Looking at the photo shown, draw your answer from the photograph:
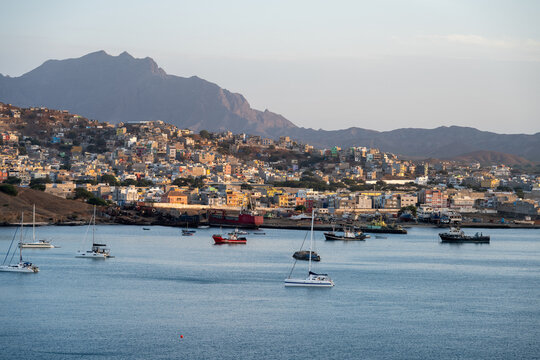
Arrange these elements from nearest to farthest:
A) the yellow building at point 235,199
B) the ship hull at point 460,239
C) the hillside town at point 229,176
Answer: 1. the ship hull at point 460,239
2. the hillside town at point 229,176
3. the yellow building at point 235,199

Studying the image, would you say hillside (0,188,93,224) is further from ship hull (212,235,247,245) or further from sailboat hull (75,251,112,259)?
sailboat hull (75,251,112,259)

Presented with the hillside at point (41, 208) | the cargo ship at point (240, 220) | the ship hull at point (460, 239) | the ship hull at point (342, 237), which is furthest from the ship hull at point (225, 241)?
the hillside at point (41, 208)

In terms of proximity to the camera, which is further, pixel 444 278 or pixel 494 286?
pixel 444 278

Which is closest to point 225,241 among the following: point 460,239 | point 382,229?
point 460,239

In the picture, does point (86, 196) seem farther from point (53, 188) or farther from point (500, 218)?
point (500, 218)

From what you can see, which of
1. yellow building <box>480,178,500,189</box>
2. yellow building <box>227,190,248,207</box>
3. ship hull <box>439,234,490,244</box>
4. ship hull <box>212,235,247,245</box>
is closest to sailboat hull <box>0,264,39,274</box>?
ship hull <box>212,235,247,245</box>

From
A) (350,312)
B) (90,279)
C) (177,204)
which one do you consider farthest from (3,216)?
(350,312)

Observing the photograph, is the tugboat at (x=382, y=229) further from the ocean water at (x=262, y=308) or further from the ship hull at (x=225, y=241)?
the ocean water at (x=262, y=308)
